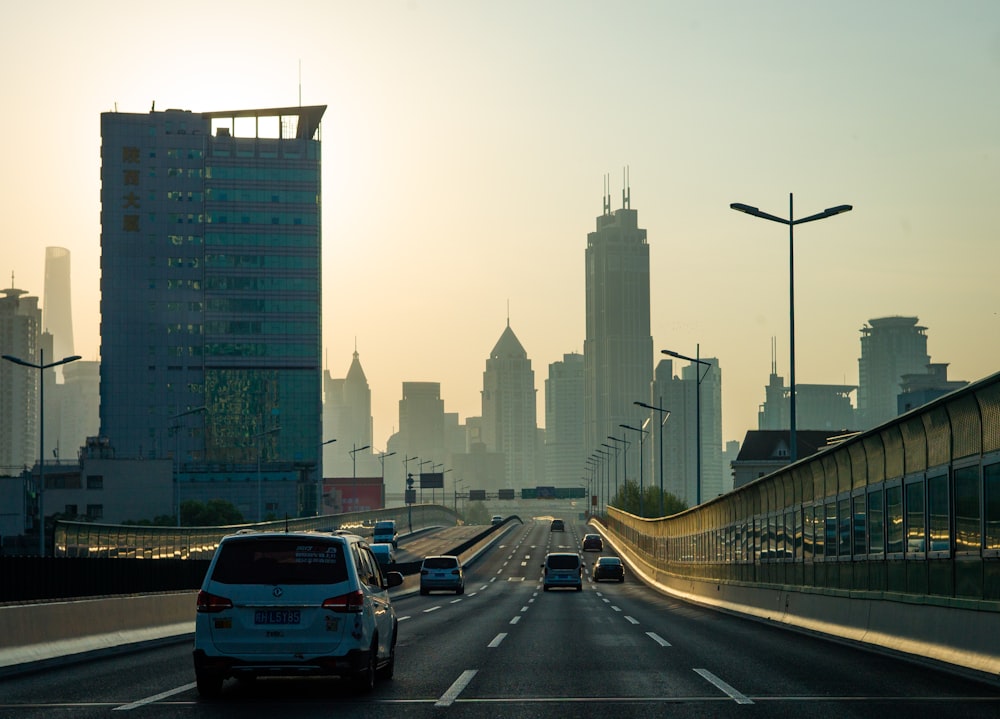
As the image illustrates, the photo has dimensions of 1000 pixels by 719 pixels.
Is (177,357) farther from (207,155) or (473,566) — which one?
(473,566)

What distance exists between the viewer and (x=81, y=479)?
131875 mm

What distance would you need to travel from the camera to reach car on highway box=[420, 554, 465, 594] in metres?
55.5

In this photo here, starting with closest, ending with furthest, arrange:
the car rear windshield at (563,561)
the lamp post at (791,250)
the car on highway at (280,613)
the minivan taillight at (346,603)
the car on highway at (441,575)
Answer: the car on highway at (280,613)
the minivan taillight at (346,603)
the lamp post at (791,250)
the car on highway at (441,575)
the car rear windshield at (563,561)

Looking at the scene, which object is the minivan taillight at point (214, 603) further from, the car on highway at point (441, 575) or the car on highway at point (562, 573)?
the car on highway at point (562, 573)

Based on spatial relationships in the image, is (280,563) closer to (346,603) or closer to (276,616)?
(276,616)

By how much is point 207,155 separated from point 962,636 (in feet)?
564

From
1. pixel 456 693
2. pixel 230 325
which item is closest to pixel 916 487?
pixel 456 693

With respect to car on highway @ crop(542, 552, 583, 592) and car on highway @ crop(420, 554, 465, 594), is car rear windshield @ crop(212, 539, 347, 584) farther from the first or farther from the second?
car on highway @ crop(542, 552, 583, 592)

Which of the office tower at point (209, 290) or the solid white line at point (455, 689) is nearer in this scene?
the solid white line at point (455, 689)

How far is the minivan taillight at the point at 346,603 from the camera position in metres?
13.8

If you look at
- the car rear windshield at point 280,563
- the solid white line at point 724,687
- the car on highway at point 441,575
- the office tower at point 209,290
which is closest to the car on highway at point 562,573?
the car on highway at point 441,575

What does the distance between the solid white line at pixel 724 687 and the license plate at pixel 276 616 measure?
15.5ft

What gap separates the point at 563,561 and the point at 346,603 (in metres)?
45.6

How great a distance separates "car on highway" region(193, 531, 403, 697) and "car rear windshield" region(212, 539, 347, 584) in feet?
0.04
